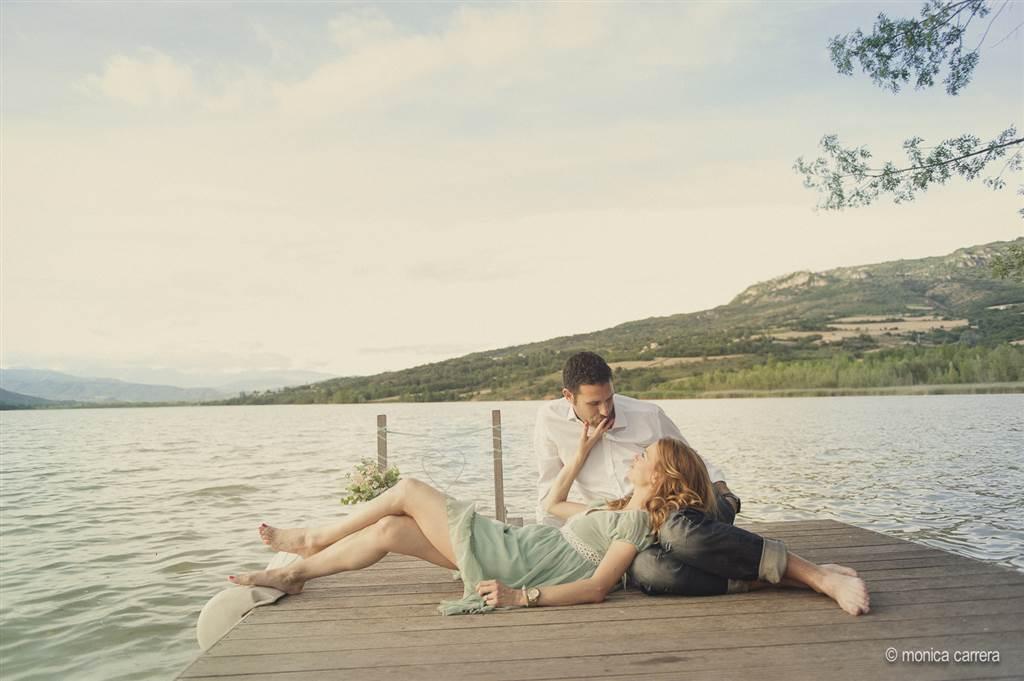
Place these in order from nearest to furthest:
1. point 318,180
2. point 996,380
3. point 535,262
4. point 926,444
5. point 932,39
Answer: point 932,39, point 926,444, point 318,180, point 535,262, point 996,380

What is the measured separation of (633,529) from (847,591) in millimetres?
1013

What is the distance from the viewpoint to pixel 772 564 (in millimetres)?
3830

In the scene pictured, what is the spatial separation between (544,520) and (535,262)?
23.0 metres

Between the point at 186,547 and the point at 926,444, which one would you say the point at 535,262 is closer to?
the point at 926,444

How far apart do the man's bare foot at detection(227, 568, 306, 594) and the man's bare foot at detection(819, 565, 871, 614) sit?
8.78 ft

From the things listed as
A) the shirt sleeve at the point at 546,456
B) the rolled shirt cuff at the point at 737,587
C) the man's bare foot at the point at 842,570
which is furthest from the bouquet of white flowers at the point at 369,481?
the man's bare foot at the point at 842,570

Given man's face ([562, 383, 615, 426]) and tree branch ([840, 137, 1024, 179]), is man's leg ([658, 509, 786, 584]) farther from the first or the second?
tree branch ([840, 137, 1024, 179])

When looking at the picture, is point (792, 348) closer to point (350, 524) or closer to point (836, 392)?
point (836, 392)

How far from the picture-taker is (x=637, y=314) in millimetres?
42594

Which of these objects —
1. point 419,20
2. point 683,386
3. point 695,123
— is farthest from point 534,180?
point 683,386

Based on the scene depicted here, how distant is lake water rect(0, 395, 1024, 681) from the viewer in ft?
21.6

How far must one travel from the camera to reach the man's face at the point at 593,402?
15.1 ft

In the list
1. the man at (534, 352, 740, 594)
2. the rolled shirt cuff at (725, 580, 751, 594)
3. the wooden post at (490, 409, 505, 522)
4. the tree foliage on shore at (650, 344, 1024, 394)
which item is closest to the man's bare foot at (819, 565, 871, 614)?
the rolled shirt cuff at (725, 580, 751, 594)

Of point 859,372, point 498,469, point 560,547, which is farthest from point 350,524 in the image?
point 859,372
